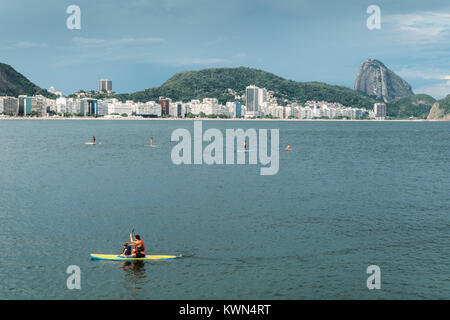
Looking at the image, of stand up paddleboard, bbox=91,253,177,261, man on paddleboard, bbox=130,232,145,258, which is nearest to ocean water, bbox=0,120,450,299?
stand up paddleboard, bbox=91,253,177,261

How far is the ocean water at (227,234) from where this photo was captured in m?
26.6

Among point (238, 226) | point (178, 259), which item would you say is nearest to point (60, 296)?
point (178, 259)

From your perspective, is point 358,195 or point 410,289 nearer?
point 410,289

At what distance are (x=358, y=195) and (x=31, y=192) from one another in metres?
40.9

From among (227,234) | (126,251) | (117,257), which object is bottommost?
(117,257)

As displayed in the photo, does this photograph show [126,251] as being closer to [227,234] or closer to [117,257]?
[117,257]

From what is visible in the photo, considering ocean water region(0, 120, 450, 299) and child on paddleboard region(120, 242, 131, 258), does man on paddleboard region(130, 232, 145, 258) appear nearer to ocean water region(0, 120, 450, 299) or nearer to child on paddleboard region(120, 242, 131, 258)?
child on paddleboard region(120, 242, 131, 258)

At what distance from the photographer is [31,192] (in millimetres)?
54062

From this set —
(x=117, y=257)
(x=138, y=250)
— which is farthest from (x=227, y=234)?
(x=117, y=257)

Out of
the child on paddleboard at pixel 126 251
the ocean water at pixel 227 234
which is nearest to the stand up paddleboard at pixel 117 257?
the child on paddleboard at pixel 126 251

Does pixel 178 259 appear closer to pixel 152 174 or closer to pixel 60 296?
pixel 60 296

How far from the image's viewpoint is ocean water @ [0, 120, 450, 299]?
26.6 meters

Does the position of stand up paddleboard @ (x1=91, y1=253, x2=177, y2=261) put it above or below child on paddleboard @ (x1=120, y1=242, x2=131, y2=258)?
below

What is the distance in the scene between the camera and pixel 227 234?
36.6m
